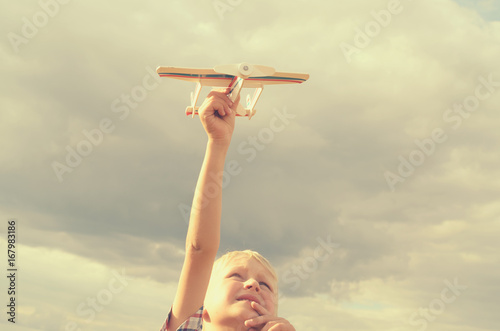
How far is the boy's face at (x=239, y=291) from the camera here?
17.0 ft

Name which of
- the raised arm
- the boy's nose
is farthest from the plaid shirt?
the boy's nose

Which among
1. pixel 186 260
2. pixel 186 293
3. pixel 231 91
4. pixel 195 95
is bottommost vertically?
pixel 186 293

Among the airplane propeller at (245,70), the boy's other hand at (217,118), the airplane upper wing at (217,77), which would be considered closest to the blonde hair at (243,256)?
the boy's other hand at (217,118)

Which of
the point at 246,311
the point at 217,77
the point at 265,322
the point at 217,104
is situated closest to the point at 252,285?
the point at 246,311

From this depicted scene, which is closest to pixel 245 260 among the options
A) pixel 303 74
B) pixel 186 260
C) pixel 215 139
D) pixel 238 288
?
pixel 238 288

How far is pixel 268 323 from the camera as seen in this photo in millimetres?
4859

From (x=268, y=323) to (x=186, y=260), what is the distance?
3.91 ft

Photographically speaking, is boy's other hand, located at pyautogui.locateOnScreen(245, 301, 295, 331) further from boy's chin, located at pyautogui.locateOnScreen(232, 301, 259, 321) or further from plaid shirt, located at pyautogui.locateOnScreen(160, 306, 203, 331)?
plaid shirt, located at pyautogui.locateOnScreen(160, 306, 203, 331)

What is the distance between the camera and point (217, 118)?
578 cm

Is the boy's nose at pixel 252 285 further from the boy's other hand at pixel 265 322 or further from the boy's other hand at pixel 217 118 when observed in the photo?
the boy's other hand at pixel 217 118

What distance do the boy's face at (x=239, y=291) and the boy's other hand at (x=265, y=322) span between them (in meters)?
0.08

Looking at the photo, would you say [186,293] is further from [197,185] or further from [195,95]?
[195,95]

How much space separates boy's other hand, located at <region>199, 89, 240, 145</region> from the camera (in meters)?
5.70

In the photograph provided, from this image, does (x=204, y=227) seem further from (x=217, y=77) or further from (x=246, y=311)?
(x=217, y=77)
